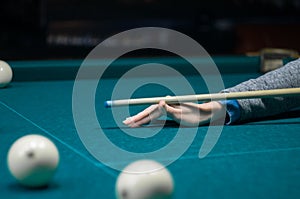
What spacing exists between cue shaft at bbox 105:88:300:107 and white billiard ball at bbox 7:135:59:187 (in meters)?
0.81

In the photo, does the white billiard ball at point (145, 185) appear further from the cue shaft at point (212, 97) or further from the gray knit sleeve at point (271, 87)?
the gray knit sleeve at point (271, 87)

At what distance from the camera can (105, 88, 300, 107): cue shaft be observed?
8.08 feet

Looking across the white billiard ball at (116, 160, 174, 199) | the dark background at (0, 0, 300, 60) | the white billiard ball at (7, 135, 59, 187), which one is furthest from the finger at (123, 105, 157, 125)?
the dark background at (0, 0, 300, 60)

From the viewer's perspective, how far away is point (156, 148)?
2.18 metres

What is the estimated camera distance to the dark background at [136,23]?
7074 mm

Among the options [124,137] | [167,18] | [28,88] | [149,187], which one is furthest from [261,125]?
[167,18]

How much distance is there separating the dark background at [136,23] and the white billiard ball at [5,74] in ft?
10.4

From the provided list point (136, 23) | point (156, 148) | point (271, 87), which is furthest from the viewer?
point (136, 23)

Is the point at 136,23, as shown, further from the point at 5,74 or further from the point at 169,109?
the point at 169,109

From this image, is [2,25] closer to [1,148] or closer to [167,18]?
[167,18]

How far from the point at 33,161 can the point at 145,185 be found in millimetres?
362

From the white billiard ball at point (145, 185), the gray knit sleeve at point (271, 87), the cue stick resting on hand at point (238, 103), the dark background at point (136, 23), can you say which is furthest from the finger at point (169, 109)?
the dark background at point (136, 23)

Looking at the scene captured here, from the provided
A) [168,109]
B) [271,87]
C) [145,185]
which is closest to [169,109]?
[168,109]

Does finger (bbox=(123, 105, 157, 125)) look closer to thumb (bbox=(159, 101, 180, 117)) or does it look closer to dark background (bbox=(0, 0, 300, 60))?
thumb (bbox=(159, 101, 180, 117))
